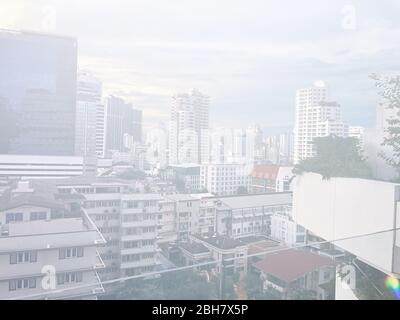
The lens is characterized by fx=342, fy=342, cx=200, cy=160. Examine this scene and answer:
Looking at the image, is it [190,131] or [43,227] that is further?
[190,131]

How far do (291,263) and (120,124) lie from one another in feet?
5.18

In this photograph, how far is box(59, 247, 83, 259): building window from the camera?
2.00 metres

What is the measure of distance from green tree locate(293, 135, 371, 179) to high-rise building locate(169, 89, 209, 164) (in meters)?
0.92

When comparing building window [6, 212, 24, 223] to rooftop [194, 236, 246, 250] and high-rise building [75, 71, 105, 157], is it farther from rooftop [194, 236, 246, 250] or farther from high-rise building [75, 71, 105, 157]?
rooftop [194, 236, 246, 250]

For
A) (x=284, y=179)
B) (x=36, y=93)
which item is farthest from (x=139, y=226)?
(x=284, y=179)

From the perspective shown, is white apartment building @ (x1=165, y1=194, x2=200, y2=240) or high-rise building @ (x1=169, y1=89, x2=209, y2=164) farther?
high-rise building @ (x1=169, y1=89, x2=209, y2=164)

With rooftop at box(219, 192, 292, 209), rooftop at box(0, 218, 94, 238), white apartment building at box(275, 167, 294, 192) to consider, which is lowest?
rooftop at box(0, 218, 94, 238)

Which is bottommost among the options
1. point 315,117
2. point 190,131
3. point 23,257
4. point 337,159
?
point 23,257

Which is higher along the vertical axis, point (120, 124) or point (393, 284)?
point (120, 124)

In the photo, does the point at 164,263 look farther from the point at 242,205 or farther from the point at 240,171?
the point at 240,171

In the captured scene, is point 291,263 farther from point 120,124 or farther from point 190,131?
point 120,124

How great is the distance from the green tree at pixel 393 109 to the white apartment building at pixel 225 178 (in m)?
1.09

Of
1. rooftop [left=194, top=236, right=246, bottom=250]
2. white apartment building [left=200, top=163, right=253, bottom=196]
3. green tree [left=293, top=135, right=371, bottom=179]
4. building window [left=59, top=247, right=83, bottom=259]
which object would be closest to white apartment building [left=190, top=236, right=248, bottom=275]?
rooftop [left=194, top=236, right=246, bottom=250]

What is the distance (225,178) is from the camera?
283 cm
